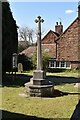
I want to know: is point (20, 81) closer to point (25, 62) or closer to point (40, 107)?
point (40, 107)

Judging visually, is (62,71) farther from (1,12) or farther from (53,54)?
(1,12)

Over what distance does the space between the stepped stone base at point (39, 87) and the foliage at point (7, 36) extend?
7006 mm

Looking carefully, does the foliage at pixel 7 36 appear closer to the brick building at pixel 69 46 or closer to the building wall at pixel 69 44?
the brick building at pixel 69 46

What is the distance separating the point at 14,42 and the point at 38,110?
15610mm

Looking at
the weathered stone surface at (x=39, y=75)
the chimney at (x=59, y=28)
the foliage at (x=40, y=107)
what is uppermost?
the chimney at (x=59, y=28)

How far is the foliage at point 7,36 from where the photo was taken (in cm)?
1969

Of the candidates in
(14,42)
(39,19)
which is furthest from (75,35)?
(39,19)

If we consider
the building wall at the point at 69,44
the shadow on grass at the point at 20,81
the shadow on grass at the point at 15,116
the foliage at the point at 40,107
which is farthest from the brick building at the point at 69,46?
the shadow on grass at the point at 15,116

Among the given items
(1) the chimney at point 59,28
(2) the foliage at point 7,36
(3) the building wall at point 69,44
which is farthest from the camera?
(1) the chimney at point 59,28

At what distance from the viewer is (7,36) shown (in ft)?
68.4

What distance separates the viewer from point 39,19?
1372cm

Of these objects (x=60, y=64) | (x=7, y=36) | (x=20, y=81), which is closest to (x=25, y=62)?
(x=60, y=64)

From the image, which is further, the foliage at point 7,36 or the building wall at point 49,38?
the building wall at point 49,38

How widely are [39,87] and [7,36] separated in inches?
375
